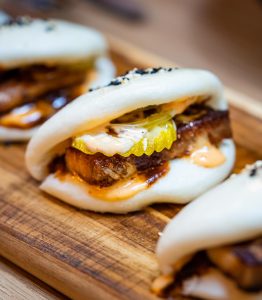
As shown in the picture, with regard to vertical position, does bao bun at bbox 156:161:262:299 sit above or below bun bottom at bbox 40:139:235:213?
above

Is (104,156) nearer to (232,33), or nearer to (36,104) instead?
(36,104)

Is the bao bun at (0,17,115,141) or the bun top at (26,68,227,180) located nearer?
the bun top at (26,68,227,180)

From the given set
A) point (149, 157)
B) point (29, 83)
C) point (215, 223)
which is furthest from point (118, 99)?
point (29, 83)

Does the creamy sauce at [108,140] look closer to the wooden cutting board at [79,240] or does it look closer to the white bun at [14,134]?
the wooden cutting board at [79,240]

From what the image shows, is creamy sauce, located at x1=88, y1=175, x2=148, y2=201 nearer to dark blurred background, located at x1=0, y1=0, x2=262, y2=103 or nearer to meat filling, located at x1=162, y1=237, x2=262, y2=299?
meat filling, located at x1=162, y1=237, x2=262, y2=299

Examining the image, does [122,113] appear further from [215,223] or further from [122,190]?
[215,223]

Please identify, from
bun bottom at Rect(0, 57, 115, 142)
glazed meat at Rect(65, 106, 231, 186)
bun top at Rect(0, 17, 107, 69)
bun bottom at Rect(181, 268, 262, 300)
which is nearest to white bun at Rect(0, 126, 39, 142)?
bun bottom at Rect(0, 57, 115, 142)
